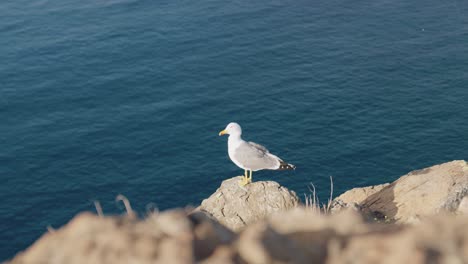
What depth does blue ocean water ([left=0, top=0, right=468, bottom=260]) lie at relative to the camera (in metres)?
58.0

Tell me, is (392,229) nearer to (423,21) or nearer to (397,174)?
(397,174)

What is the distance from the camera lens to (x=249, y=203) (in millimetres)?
25969

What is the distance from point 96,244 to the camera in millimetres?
5906

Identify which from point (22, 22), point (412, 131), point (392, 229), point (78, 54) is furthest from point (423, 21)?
point (392, 229)

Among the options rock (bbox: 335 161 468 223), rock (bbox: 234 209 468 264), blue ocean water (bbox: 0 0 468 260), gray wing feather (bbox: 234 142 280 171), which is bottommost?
blue ocean water (bbox: 0 0 468 260)

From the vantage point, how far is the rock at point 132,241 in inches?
220

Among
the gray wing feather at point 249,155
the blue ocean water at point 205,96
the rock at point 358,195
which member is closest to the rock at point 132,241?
the gray wing feather at point 249,155

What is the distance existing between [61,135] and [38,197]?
424 inches

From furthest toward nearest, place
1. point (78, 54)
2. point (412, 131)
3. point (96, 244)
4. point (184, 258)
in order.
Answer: point (78, 54) → point (412, 131) → point (96, 244) → point (184, 258)

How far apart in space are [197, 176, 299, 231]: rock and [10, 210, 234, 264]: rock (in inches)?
745

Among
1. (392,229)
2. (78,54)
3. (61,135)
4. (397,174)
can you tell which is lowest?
(397,174)

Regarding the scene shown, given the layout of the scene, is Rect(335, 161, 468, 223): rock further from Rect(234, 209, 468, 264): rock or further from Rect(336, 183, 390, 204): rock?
Rect(234, 209, 468, 264): rock

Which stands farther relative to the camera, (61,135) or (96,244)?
(61,135)

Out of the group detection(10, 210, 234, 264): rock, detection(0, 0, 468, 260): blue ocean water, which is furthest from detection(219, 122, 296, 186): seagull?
detection(0, 0, 468, 260): blue ocean water
